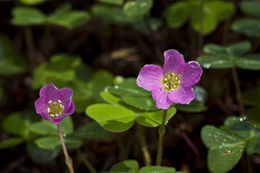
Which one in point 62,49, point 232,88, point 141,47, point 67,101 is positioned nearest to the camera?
point 67,101

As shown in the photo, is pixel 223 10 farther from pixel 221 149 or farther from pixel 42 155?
pixel 42 155

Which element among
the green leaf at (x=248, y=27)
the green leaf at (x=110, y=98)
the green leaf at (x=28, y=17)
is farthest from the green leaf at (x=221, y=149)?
the green leaf at (x=28, y=17)

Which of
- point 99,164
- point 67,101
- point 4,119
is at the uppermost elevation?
point 67,101

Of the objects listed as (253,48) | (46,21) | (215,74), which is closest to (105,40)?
(46,21)

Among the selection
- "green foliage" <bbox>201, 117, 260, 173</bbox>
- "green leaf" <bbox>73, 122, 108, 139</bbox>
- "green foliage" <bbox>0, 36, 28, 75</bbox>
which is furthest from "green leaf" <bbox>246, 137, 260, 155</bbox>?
"green foliage" <bbox>0, 36, 28, 75</bbox>

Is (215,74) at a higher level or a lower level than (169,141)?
higher

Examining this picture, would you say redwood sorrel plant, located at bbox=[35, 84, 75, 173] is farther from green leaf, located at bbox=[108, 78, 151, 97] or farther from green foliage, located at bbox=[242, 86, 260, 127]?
green foliage, located at bbox=[242, 86, 260, 127]

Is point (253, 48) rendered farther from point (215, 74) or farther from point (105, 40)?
point (105, 40)
